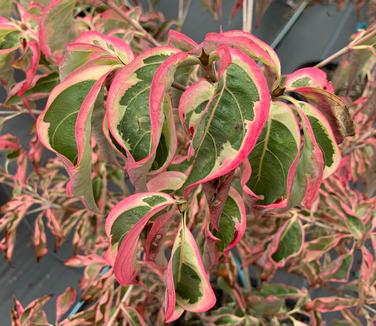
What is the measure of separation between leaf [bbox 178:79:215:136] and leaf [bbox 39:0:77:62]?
0.25 m

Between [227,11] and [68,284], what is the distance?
992mm

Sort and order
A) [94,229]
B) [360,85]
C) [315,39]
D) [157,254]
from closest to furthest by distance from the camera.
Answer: [157,254] < [94,229] < [360,85] < [315,39]

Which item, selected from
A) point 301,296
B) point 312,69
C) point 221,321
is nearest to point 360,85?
point 301,296

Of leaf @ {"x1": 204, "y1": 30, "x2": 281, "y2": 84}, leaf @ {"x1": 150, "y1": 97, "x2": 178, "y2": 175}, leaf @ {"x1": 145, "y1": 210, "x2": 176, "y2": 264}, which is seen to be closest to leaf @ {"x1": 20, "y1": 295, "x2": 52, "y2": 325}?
leaf @ {"x1": 145, "y1": 210, "x2": 176, "y2": 264}

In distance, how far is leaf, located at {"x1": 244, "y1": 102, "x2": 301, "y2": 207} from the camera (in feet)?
1.12

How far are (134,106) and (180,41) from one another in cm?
7

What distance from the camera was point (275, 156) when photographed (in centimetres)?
36

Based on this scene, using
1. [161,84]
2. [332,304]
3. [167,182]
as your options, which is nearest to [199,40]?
[332,304]

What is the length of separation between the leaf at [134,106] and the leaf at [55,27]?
0.22 meters

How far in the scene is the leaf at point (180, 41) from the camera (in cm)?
34

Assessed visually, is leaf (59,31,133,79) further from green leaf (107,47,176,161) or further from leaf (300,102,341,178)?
leaf (300,102,341,178)

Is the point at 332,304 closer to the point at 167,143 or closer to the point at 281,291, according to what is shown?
the point at 281,291

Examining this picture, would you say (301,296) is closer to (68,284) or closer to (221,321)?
(221,321)

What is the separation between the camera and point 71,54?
378 mm
